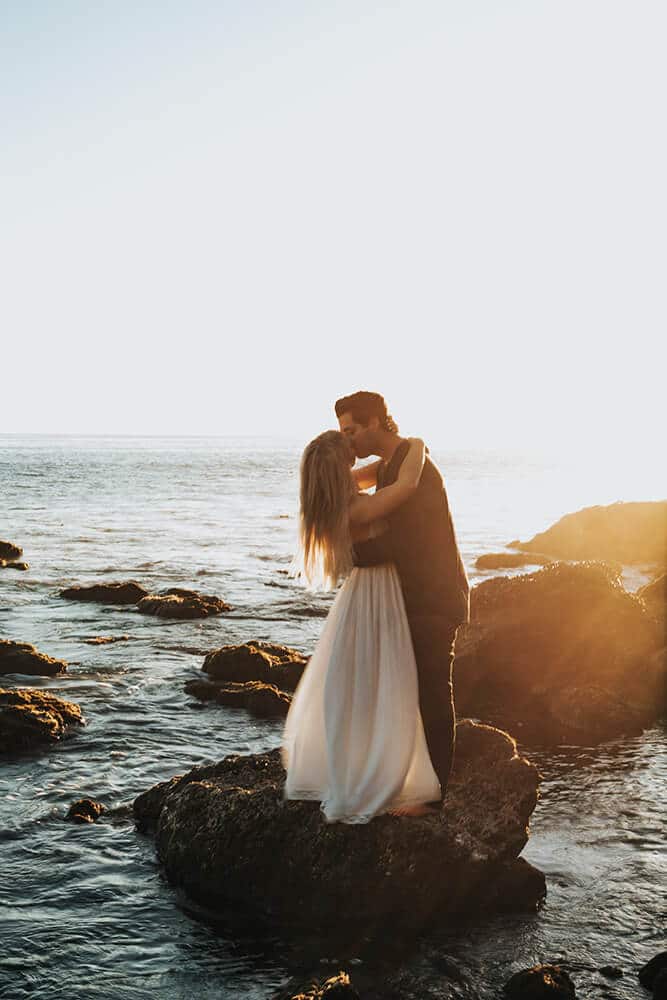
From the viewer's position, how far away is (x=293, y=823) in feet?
24.4

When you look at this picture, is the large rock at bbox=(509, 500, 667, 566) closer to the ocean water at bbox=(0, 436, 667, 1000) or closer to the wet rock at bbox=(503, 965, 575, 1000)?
the ocean water at bbox=(0, 436, 667, 1000)

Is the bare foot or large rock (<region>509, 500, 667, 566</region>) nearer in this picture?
the bare foot

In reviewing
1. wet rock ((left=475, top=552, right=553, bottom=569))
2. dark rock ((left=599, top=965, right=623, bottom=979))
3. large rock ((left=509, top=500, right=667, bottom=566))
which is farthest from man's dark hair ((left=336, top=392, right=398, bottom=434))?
large rock ((left=509, top=500, right=667, bottom=566))

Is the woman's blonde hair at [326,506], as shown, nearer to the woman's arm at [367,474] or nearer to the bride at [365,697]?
the bride at [365,697]

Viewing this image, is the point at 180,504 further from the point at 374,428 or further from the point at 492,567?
the point at 374,428

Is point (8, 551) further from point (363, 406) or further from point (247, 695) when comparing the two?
point (363, 406)

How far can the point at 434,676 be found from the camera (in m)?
7.07

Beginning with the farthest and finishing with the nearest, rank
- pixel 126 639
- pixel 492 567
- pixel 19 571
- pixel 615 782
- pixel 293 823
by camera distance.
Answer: pixel 492 567 → pixel 19 571 → pixel 126 639 → pixel 615 782 → pixel 293 823

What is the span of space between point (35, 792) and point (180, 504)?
158 feet

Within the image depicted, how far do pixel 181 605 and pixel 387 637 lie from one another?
14.5 metres

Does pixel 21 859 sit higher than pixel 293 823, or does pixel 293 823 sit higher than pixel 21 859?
pixel 293 823

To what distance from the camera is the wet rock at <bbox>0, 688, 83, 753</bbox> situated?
1145 centimetres

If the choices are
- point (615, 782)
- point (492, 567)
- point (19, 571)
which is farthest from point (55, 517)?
point (615, 782)

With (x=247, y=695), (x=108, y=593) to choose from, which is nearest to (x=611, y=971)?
(x=247, y=695)
